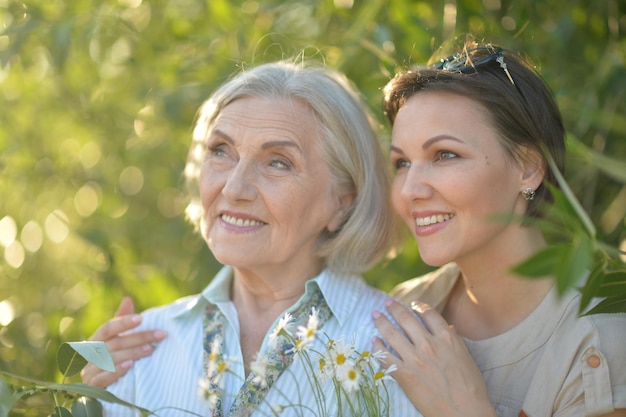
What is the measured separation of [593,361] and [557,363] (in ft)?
0.31

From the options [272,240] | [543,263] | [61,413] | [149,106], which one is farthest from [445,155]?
[149,106]

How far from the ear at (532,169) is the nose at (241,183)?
73 cm

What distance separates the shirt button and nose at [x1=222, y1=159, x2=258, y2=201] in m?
0.96

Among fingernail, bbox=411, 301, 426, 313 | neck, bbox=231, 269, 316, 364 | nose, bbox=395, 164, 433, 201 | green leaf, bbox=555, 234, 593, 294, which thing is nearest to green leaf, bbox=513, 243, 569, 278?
green leaf, bbox=555, 234, 593, 294

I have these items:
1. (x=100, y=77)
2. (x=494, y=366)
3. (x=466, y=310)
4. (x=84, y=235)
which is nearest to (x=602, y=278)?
(x=494, y=366)

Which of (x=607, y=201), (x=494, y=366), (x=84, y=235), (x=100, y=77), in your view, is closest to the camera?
(x=494, y=366)

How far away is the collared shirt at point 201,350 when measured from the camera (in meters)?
2.20

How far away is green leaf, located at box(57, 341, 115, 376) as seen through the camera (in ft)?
5.60

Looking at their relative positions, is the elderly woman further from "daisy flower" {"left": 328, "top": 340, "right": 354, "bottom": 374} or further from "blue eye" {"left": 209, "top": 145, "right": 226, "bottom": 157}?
"daisy flower" {"left": 328, "top": 340, "right": 354, "bottom": 374}

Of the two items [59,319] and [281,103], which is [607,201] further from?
[59,319]

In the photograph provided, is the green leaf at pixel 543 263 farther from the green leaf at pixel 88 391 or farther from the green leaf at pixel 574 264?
the green leaf at pixel 88 391

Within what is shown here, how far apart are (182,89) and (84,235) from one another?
2.66 feet

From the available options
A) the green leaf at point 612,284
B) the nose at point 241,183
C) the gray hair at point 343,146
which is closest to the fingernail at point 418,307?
the gray hair at point 343,146

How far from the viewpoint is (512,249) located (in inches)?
86.9
